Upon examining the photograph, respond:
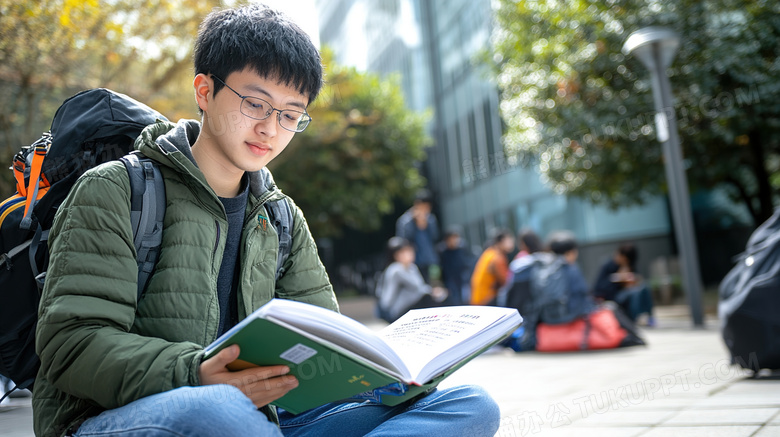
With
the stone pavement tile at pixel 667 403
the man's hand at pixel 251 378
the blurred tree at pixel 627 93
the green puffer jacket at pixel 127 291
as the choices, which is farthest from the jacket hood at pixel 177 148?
the blurred tree at pixel 627 93

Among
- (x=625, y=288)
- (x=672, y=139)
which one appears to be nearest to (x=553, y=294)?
(x=672, y=139)

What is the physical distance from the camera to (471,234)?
24500mm

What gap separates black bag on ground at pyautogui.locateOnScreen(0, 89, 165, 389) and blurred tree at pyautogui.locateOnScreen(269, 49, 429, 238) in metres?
12.7

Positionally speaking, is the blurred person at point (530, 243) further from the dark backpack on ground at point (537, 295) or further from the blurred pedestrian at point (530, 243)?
the dark backpack on ground at point (537, 295)

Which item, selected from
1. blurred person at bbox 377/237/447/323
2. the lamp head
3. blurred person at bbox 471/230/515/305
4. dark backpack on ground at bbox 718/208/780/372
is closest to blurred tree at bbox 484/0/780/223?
the lamp head

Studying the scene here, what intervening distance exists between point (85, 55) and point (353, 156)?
9.54m

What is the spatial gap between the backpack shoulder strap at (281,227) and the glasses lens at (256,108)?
10.5 inches

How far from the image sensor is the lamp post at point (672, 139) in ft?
27.3

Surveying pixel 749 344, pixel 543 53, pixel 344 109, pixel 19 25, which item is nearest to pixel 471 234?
pixel 344 109

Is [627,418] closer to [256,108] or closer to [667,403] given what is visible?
[667,403]

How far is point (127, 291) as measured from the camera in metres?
1.36

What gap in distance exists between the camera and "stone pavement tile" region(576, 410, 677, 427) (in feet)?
9.93

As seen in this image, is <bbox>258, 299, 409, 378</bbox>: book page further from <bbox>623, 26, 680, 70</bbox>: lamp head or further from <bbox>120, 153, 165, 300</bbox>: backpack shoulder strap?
<bbox>623, 26, 680, 70</bbox>: lamp head

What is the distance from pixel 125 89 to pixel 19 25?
2710 millimetres
